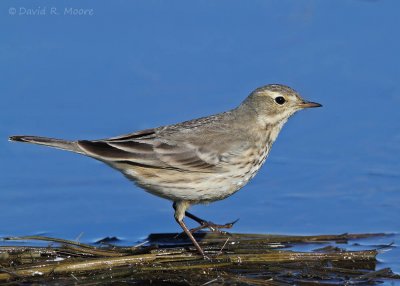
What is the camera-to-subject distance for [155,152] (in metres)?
11.5

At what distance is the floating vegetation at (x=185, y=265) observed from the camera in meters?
10.5

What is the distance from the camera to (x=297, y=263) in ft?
35.8

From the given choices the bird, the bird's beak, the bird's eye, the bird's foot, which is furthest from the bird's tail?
the bird's beak

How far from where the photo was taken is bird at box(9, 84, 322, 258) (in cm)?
1129

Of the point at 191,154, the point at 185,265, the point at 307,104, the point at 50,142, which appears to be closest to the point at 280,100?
the point at 307,104

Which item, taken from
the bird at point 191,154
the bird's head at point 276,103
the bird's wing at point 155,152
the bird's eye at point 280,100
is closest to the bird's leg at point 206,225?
the bird at point 191,154

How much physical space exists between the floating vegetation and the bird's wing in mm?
857

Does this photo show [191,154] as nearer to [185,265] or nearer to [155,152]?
[155,152]

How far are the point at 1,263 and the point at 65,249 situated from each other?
67cm

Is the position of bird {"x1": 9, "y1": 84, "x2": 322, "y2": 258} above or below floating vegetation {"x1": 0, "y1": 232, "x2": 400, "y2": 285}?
above

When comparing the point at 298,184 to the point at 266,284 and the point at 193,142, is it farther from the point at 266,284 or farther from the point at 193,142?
the point at 266,284

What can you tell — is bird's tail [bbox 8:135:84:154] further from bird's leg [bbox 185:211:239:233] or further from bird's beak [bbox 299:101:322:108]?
bird's beak [bbox 299:101:322:108]

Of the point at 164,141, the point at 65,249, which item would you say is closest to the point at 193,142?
the point at 164,141

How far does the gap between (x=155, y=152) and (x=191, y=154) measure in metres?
0.42
